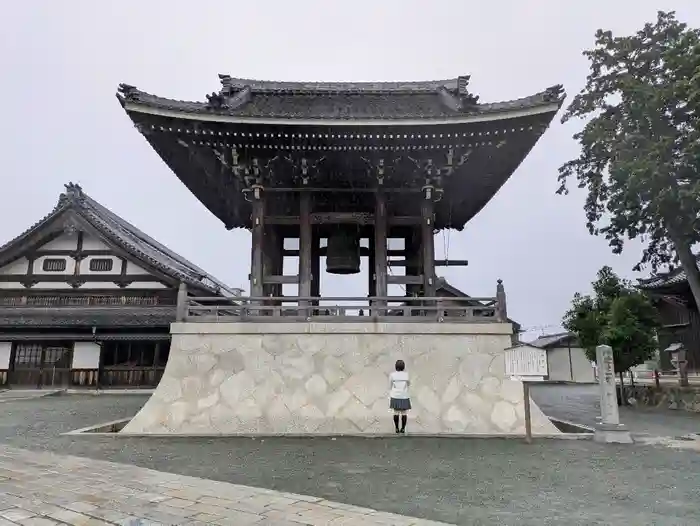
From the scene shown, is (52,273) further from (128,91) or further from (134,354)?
(128,91)

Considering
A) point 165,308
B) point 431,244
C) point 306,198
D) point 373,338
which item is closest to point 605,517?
point 373,338

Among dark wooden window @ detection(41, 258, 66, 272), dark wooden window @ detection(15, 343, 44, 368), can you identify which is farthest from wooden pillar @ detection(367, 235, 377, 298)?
dark wooden window @ detection(15, 343, 44, 368)

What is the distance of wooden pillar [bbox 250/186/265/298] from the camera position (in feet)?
36.0

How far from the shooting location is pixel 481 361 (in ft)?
32.4

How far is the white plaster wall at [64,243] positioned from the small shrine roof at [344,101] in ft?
46.6

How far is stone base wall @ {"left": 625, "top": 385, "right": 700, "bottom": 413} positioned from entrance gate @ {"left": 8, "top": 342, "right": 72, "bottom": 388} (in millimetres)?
24566

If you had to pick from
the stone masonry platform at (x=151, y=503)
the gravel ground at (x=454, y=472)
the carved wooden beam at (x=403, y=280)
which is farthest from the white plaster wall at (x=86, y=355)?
the stone masonry platform at (x=151, y=503)

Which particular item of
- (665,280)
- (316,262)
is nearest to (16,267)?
(316,262)

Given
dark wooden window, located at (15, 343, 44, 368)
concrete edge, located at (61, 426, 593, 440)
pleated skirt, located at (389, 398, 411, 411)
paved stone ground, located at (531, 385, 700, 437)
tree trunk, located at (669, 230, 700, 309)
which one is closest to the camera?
pleated skirt, located at (389, 398, 411, 411)

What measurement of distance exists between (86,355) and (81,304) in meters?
2.41

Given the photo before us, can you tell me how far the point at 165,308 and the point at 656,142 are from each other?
2098cm

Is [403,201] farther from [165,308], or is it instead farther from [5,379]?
[5,379]

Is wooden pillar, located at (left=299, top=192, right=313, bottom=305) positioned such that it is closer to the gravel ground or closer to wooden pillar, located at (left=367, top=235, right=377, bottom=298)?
wooden pillar, located at (left=367, top=235, right=377, bottom=298)

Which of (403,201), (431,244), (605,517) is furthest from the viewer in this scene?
(403,201)
